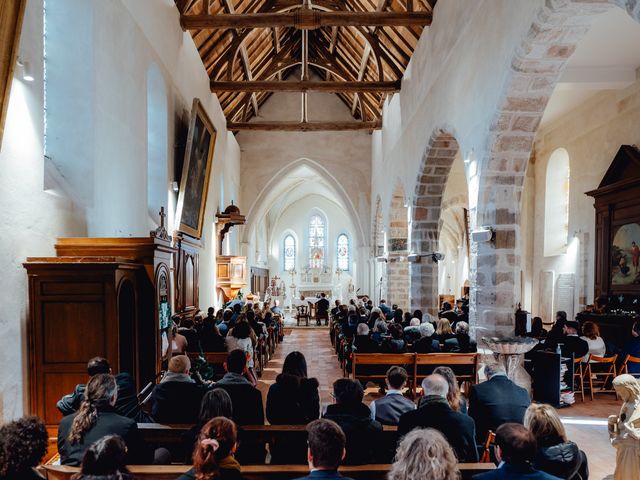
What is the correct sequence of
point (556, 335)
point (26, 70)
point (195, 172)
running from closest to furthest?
point (26, 70) < point (556, 335) < point (195, 172)

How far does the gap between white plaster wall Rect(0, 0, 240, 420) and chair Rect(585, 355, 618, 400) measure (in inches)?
249

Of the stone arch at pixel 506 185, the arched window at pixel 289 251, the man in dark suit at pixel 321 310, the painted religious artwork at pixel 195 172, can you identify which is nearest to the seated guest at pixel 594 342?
the stone arch at pixel 506 185

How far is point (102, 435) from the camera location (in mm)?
2709

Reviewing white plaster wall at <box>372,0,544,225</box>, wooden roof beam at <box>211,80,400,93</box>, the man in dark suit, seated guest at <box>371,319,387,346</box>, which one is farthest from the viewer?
the man in dark suit

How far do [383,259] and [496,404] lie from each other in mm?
11507

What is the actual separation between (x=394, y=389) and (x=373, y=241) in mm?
14752

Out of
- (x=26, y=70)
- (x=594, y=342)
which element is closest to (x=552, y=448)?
(x=594, y=342)

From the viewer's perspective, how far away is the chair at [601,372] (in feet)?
20.8

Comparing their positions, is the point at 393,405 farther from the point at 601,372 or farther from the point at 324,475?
the point at 601,372

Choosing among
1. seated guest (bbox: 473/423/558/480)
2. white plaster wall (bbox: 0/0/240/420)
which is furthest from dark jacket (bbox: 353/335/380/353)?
seated guest (bbox: 473/423/558/480)

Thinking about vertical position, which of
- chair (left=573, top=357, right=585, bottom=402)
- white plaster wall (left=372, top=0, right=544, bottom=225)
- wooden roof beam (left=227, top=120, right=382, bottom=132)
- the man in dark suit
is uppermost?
wooden roof beam (left=227, top=120, right=382, bottom=132)

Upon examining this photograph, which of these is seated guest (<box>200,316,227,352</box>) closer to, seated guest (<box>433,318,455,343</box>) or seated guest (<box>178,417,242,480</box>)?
seated guest (<box>433,318,455,343</box>)

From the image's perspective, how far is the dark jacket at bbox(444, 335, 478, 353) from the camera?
668cm

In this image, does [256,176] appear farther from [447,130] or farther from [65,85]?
[65,85]
